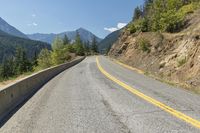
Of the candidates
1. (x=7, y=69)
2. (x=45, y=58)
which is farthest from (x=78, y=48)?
(x=7, y=69)

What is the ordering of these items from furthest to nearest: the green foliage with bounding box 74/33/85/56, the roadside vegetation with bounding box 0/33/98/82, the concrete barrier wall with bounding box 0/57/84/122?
1. the green foliage with bounding box 74/33/85/56
2. the roadside vegetation with bounding box 0/33/98/82
3. the concrete barrier wall with bounding box 0/57/84/122

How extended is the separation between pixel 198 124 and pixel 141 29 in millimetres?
36825

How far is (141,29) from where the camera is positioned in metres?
42.0

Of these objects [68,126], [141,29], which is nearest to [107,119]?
[68,126]

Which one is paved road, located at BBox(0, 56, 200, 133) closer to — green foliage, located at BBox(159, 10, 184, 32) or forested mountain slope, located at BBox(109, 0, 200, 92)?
forested mountain slope, located at BBox(109, 0, 200, 92)

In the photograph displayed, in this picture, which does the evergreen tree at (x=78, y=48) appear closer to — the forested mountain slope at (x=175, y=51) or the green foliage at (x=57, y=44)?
the green foliage at (x=57, y=44)

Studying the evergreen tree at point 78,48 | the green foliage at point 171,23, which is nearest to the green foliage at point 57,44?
the evergreen tree at point 78,48

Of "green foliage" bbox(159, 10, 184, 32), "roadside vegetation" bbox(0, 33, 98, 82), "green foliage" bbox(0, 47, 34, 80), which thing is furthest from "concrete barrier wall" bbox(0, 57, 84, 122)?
"green foliage" bbox(0, 47, 34, 80)

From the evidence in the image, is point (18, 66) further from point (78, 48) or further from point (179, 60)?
point (179, 60)

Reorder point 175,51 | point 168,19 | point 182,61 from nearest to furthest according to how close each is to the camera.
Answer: point 182,61
point 175,51
point 168,19

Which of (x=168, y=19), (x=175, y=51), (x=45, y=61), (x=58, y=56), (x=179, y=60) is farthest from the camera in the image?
(x=45, y=61)

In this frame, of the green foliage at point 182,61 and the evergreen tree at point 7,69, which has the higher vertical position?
the green foliage at point 182,61

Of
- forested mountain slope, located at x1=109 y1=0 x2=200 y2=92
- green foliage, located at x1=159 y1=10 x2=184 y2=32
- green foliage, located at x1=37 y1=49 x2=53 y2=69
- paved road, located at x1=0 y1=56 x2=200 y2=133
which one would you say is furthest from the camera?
green foliage, located at x1=37 y1=49 x2=53 y2=69

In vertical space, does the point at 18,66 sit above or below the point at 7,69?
above
